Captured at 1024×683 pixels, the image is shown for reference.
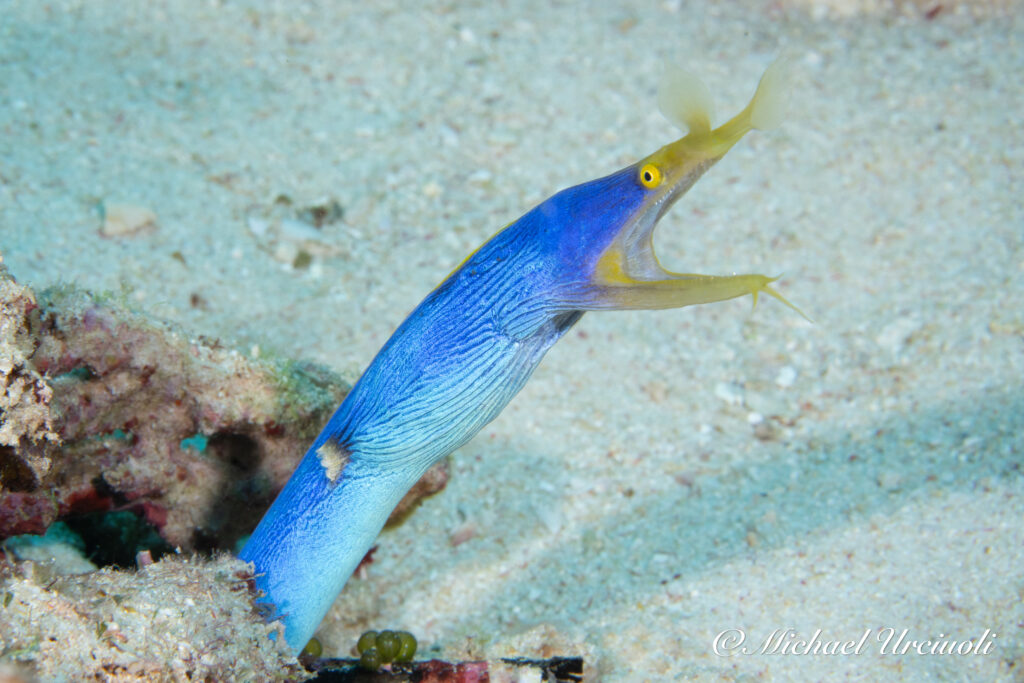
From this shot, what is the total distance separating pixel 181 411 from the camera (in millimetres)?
2277

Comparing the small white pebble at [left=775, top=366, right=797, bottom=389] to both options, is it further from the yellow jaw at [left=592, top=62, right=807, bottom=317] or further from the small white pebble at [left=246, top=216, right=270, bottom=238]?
the small white pebble at [left=246, top=216, right=270, bottom=238]

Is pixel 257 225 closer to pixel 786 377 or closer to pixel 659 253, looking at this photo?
pixel 659 253

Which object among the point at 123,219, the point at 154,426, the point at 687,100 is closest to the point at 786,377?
the point at 687,100

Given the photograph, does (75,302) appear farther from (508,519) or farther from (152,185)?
(152,185)

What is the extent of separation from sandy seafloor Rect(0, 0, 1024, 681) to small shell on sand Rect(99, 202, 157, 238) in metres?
0.06

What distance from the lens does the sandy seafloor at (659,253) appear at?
259 centimetres

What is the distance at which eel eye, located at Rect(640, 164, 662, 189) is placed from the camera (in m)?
1.53

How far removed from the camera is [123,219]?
361cm

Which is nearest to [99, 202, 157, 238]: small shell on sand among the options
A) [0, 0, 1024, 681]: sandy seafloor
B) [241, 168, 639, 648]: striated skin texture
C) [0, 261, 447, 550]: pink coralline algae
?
[0, 0, 1024, 681]: sandy seafloor

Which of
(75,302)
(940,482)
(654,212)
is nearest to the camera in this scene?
(654,212)

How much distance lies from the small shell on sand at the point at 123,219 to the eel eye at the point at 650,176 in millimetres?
3071

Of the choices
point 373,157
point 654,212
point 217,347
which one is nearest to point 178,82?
point 373,157

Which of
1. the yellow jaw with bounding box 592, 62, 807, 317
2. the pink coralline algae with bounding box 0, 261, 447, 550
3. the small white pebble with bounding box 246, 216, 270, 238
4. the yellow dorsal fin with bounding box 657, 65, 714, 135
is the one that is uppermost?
the yellow dorsal fin with bounding box 657, 65, 714, 135

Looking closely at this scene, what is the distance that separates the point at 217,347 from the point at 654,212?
4.98 feet
